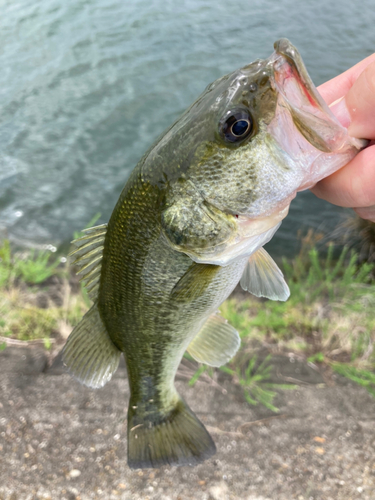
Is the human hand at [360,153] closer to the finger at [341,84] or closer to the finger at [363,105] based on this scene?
the finger at [363,105]

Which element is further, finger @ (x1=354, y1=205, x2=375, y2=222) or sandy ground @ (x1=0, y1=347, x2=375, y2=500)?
sandy ground @ (x1=0, y1=347, x2=375, y2=500)

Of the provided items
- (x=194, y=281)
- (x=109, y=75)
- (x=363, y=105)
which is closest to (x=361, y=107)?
(x=363, y=105)

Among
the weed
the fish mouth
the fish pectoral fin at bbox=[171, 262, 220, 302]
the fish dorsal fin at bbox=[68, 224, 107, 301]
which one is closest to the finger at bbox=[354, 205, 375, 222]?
the fish mouth

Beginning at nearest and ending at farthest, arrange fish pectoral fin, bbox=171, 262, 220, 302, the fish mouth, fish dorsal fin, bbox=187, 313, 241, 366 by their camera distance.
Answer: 1. the fish mouth
2. fish pectoral fin, bbox=171, 262, 220, 302
3. fish dorsal fin, bbox=187, 313, 241, 366

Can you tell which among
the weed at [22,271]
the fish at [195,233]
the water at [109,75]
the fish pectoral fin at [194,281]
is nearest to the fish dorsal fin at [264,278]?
the fish at [195,233]

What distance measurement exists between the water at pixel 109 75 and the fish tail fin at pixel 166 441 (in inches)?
165

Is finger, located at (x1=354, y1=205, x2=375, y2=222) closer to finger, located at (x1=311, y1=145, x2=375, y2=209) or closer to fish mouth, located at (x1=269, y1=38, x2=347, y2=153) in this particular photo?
finger, located at (x1=311, y1=145, x2=375, y2=209)

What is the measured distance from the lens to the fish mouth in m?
1.22

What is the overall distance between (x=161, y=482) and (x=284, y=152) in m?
2.13

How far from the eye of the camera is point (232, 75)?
133 centimetres

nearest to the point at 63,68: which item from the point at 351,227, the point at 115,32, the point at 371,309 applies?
the point at 115,32

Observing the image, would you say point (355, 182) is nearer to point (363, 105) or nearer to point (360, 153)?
point (360, 153)

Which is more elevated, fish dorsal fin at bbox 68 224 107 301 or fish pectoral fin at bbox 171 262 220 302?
fish dorsal fin at bbox 68 224 107 301

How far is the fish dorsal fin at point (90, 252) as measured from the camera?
1.63 m
